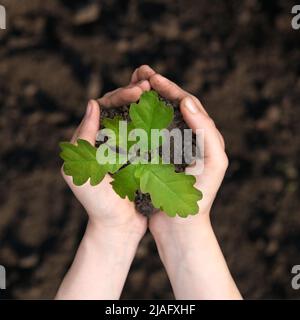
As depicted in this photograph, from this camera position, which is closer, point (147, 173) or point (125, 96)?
point (147, 173)

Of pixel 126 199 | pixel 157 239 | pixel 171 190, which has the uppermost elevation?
pixel 171 190

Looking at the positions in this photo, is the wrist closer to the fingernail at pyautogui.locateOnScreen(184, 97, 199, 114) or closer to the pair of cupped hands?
the pair of cupped hands

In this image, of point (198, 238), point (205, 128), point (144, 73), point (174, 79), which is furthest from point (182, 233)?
point (174, 79)

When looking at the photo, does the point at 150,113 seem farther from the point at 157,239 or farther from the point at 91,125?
the point at 157,239

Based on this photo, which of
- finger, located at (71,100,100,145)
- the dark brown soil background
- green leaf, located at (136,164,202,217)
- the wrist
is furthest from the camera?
the dark brown soil background

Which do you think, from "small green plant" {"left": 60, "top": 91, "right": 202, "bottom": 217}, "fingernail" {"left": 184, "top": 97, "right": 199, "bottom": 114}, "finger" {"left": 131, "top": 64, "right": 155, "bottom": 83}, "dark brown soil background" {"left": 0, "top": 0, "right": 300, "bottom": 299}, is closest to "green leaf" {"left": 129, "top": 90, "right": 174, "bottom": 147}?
"small green plant" {"left": 60, "top": 91, "right": 202, "bottom": 217}
